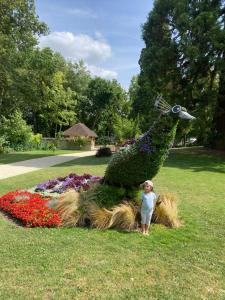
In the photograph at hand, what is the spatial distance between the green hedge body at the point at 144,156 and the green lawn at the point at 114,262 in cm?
111

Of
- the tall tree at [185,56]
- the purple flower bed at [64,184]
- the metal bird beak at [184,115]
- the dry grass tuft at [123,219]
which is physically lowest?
the dry grass tuft at [123,219]

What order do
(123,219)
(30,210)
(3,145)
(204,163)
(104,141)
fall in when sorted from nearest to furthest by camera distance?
(123,219) → (30,210) → (204,163) → (3,145) → (104,141)

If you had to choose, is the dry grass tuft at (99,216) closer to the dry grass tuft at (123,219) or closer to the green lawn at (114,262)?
the dry grass tuft at (123,219)

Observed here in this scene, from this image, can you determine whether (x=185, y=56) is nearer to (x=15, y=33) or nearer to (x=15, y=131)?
(x=15, y=33)

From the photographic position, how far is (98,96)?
4762cm

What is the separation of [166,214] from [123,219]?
0.94 metres

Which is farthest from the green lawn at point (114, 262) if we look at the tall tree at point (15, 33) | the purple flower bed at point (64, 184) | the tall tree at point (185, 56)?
the tall tree at point (15, 33)

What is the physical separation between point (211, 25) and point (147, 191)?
15.7 meters

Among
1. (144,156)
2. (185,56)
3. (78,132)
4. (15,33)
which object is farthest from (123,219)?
(78,132)

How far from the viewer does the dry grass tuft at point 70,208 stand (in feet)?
21.8

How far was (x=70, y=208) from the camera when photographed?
6.87 metres

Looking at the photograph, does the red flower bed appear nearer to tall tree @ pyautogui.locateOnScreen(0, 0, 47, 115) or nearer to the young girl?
the young girl

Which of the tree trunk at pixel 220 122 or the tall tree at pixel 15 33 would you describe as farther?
the tall tree at pixel 15 33

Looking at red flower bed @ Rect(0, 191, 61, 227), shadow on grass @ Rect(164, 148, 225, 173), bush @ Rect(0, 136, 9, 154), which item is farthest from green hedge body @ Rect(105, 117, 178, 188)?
bush @ Rect(0, 136, 9, 154)
